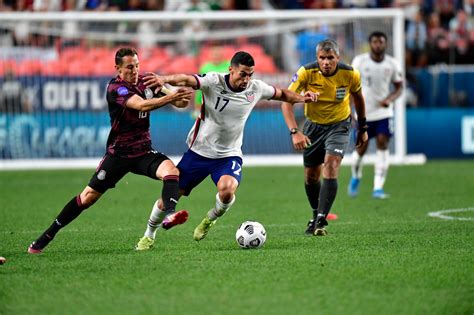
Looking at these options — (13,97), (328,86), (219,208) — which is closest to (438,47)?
(13,97)

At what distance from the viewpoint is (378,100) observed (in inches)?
642

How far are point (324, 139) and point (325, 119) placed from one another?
0.24 m

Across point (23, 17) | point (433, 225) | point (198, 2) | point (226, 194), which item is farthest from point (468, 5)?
point (226, 194)

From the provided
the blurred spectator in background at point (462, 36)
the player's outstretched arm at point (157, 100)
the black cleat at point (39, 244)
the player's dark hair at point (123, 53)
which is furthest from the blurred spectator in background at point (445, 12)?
the black cleat at point (39, 244)

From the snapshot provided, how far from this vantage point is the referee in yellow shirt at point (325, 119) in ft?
36.5

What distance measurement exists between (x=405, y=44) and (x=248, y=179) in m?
7.83

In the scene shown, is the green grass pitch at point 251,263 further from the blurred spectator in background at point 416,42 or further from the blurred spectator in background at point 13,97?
the blurred spectator in background at point 416,42

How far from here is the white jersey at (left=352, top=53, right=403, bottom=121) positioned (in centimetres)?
1628

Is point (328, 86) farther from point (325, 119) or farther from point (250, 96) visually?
point (250, 96)

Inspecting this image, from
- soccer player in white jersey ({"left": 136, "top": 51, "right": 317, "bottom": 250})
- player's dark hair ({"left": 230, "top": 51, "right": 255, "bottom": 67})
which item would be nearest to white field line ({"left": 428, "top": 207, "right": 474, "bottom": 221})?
soccer player in white jersey ({"left": 136, "top": 51, "right": 317, "bottom": 250})

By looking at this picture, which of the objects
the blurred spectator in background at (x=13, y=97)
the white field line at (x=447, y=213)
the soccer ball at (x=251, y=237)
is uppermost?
the soccer ball at (x=251, y=237)

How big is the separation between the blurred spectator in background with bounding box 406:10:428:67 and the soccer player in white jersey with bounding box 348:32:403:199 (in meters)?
8.61

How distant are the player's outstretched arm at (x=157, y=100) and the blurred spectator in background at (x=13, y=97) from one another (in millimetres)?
12967

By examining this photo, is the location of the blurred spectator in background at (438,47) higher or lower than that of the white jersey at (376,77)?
lower
